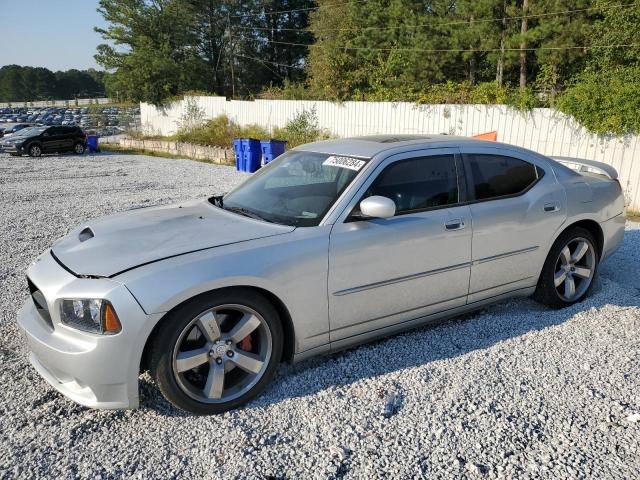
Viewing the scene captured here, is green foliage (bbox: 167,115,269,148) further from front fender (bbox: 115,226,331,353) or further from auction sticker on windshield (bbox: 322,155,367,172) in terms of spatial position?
front fender (bbox: 115,226,331,353)

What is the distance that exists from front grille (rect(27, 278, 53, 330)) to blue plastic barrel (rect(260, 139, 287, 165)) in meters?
12.1

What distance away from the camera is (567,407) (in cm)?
300

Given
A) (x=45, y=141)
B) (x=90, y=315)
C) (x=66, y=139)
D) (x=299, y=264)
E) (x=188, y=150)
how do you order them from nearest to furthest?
(x=90, y=315)
(x=299, y=264)
(x=188, y=150)
(x=45, y=141)
(x=66, y=139)

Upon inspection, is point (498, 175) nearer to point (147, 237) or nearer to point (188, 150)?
point (147, 237)

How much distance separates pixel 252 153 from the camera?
1547 cm

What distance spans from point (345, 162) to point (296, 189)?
17.8 inches

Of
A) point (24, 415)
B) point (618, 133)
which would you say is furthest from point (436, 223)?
point (618, 133)

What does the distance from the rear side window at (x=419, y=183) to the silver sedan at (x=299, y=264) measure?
0.4 inches

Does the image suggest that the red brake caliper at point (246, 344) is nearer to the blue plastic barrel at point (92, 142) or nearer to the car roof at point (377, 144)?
the car roof at point (377, 144)

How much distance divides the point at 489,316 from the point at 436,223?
4.06 feet

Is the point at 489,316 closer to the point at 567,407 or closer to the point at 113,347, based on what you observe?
the point at 567,407

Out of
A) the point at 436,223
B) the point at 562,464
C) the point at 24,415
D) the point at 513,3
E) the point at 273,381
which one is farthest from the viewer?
the point at 513,3

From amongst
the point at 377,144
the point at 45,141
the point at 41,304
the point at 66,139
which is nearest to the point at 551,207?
the point at 377,144

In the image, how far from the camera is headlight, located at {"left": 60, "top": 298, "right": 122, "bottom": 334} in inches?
103
